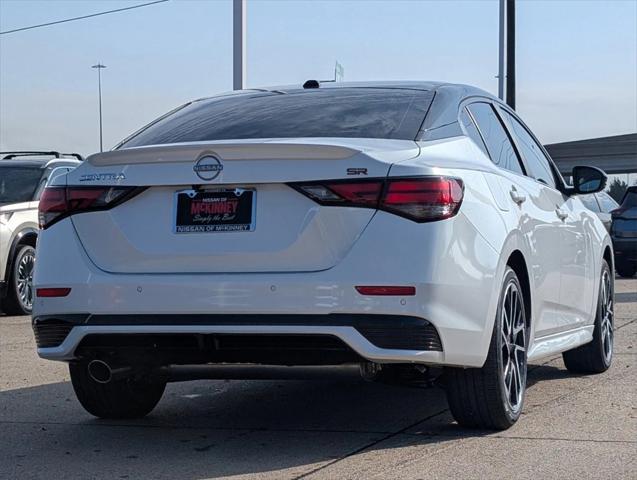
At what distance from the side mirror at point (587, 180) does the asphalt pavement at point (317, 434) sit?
119 centimetres

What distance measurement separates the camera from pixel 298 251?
16.9ft

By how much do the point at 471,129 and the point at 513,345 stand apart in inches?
42.5

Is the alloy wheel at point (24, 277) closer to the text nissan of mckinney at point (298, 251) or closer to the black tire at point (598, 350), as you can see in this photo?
the black tire at point (598, 350)

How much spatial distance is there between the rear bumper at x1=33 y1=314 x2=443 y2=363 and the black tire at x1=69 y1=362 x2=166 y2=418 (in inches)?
25.8

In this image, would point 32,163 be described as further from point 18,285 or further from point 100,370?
point 100,370

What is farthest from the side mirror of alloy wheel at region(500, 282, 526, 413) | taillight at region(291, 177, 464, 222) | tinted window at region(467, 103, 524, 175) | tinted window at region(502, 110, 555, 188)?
taillight at region(291, 177, 464, 222)

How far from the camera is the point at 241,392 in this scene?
24.7 feet

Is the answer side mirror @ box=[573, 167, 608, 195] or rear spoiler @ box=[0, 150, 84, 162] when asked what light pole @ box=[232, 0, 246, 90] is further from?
side mirror @ box=[573, 167, 608, 195]

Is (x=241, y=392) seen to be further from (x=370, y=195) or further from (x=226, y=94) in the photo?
(x=370, y=195)

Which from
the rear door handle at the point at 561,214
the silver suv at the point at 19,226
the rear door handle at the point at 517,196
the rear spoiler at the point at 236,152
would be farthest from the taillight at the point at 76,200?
the silver suv at the point at 19,226

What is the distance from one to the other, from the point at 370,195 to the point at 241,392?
272cm

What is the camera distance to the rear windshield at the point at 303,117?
18.7 feet

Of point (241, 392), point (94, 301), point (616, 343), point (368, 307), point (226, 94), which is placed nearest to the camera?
point (368, 307)

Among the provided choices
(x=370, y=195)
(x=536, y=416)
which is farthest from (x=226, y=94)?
(x=536, y=416)
